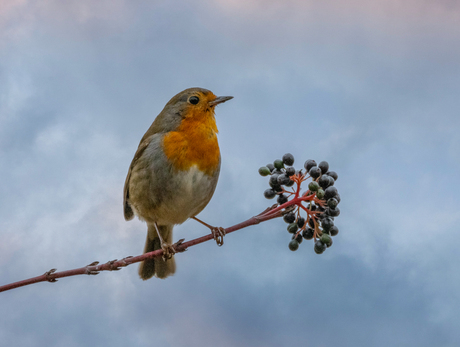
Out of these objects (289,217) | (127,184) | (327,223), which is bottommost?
(327,223)

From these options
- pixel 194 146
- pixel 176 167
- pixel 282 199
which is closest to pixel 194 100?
pixel 194 146

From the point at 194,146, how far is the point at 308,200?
1469mm

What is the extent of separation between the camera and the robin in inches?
154

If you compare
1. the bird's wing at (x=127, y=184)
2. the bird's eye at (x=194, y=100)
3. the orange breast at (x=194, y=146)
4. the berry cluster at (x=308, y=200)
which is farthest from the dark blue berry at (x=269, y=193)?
the bird's wing at (x=127, y=184)

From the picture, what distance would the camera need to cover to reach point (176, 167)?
154 inches

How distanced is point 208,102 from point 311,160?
66.7 inches

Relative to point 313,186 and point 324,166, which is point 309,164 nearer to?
point 324,166

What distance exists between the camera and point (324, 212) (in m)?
2.80

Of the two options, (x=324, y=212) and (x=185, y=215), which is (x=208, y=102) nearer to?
(x=185, y=215)

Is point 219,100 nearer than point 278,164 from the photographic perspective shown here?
No

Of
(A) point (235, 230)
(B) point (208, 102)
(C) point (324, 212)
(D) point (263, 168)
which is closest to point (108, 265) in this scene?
(A) point (235, 230)

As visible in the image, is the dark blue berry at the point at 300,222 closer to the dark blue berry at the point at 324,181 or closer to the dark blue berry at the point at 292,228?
the dark blue berry at the point at 292,228

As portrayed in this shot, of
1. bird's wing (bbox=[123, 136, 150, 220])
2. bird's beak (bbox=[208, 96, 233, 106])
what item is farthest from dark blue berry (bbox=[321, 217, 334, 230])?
bird's wing (bbox=[123, 136, 150, 220])

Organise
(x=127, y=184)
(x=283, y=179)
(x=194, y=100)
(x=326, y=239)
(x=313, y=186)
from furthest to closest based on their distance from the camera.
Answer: (x=127, y=184) → (x=194, y=100) → (x=283, y=179) → (x=326, y=239) → (x=313, y=186)
